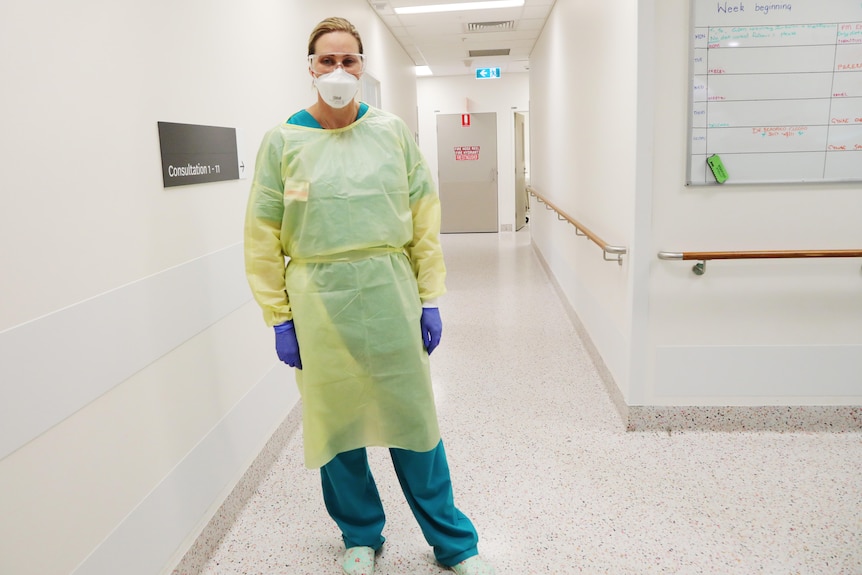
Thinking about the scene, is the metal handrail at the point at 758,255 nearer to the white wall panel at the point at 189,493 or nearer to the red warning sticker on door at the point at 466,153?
the white wall panel at the point at 189,493

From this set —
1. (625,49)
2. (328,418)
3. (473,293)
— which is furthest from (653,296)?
(473,293)

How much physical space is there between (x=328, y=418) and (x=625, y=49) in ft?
7.04

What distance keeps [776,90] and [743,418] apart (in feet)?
4.75

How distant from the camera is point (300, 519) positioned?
2416 mm

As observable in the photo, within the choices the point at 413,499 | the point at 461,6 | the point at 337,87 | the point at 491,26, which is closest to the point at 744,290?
the point at 413,499

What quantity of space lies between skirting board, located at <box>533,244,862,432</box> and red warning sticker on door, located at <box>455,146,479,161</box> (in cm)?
845

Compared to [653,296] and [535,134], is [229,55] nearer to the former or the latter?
[653,296]

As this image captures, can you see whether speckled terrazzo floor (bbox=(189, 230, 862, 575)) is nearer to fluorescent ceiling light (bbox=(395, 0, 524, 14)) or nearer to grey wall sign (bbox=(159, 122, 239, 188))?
grey wall sign (bbox=(159, 122, 239, 188))

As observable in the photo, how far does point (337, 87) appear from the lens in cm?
180

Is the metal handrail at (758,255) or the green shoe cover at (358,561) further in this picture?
the metal handrail at (758,255)

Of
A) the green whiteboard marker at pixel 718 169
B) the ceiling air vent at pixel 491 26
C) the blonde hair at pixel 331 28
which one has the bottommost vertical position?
the green whiteboard marker at pixel 718 169

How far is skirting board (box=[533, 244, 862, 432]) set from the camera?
2904 mm

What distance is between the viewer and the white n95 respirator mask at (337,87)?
1.80 metres

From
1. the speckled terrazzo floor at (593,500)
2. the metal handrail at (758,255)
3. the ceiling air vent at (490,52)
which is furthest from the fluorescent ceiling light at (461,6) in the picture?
the metal handrail at (758,255)
